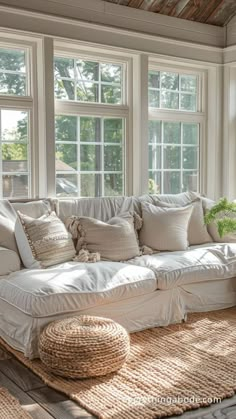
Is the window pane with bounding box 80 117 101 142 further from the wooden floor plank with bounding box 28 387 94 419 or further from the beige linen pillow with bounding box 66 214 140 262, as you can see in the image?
the wooden floor plank with bounding box 28 387 94 419

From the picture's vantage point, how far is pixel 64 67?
4.56m

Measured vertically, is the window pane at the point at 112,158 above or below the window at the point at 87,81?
below

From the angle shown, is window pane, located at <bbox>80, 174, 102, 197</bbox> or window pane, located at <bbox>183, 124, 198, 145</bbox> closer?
window pane, located at <bbox>80, 174, 102, 197</bbox>

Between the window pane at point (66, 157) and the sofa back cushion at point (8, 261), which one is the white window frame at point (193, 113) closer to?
the window pane at point (66, 157)

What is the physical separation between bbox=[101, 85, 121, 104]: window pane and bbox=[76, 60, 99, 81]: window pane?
138 millimetres

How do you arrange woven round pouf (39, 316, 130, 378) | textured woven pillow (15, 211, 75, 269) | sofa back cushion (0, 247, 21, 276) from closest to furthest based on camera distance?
woven round pouf (39, 316, 130, 378) → sofa back cushion (0, 247, 21, 276) → textured woven pillow (15, 211, 75, 269)

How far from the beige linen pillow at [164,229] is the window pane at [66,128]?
3.01 ft

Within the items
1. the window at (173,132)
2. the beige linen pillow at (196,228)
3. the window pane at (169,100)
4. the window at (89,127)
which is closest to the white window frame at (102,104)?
the window at (89,127)

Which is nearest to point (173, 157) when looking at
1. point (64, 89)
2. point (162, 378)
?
point (64, 89)

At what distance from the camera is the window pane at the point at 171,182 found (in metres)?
5.31

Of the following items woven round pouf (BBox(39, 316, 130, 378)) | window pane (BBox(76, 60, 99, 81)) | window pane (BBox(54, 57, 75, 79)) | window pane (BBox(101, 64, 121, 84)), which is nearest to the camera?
woven round pouf (BBox(39, 316, 130, 378))

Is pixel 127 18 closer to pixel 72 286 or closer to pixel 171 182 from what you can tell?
pixel 171 182

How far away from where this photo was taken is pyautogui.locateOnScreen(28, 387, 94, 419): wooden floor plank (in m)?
2.44

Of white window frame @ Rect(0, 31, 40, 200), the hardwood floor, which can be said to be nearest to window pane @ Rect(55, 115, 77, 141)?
white window frame @ Rect(0, 31, 40, 200)
